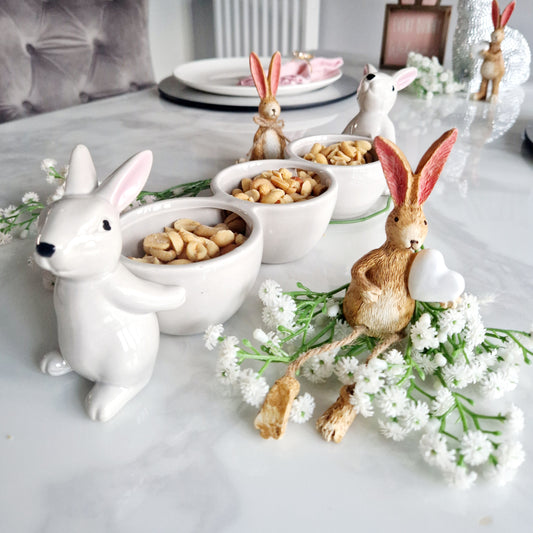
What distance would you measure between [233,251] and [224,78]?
107cm

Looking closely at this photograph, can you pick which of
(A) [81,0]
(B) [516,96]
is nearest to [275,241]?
(B) [516,96]

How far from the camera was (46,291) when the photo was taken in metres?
0.59

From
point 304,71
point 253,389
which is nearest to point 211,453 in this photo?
point 253,389

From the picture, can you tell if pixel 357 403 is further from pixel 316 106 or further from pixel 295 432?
pixel 316 106

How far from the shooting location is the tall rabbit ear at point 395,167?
0.43 meters

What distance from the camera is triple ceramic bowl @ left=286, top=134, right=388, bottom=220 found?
2.25ft

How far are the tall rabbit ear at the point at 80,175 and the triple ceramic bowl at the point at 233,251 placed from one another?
0.08 metres

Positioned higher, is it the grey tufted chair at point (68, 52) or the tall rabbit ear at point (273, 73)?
the tall rabbit ear at point (273, 73)

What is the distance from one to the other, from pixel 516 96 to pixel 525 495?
1290 mm

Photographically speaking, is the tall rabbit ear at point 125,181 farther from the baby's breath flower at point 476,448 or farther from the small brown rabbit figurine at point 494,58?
the small brown rabbit figurine at point 494,58

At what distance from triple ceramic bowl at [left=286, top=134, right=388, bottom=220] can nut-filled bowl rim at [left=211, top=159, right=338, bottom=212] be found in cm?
1

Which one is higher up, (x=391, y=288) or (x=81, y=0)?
(x=81, y=0)

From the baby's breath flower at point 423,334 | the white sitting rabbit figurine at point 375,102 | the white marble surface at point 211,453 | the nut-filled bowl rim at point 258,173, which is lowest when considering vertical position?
the white marble surface at point 211,453

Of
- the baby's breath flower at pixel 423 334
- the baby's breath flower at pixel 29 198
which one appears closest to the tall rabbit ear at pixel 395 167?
the baby's breath flower at pixel 423 334
